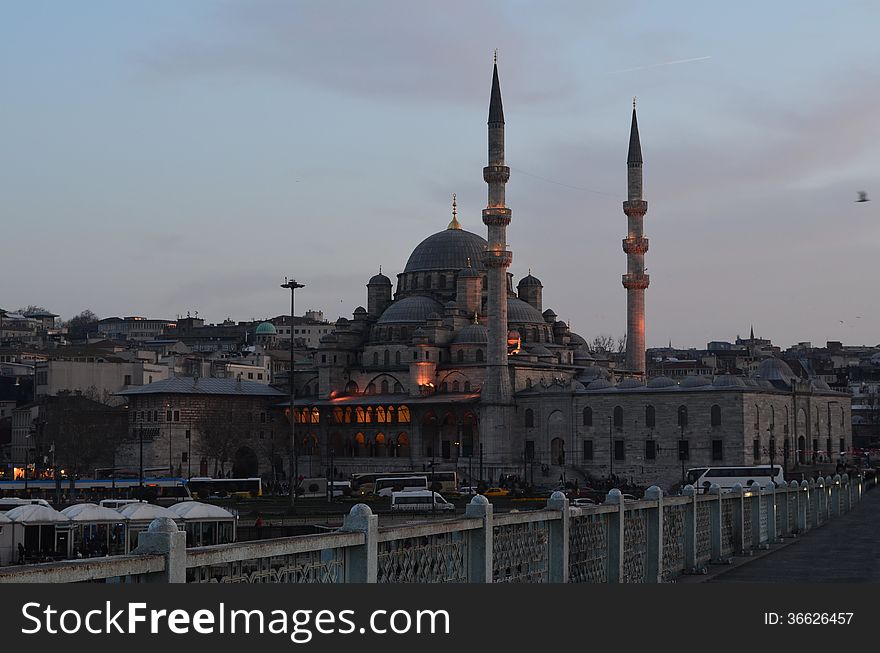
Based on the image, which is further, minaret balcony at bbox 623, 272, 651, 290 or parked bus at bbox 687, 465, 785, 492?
minaret balcony at bbox 623, 272, 651, 290

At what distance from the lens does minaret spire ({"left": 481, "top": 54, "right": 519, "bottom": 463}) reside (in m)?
74.8

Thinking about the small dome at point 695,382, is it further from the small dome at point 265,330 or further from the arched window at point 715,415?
the small dome at point 265,330

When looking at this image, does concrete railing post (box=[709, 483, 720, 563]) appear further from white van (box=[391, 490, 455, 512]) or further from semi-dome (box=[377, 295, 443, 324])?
semi-dome (box=[377, 295, 443, 324])

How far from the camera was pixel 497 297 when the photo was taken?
74.5m

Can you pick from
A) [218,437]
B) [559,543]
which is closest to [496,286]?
[218,437]

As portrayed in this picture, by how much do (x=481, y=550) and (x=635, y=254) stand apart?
7080cm

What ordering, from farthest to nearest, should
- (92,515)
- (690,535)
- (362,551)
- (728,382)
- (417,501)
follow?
(728,382) < (417,501) < (92,515) < (690,535) < (362,551)

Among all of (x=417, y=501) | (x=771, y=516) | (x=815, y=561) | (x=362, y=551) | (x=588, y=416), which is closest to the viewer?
(x=362, y=551)

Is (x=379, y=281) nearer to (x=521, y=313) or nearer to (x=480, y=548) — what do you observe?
(x=521, y=313)

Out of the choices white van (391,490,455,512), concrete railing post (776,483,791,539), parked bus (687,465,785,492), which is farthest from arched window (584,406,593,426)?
concrete railing post (776,483,791,539)

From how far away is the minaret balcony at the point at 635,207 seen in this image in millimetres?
83500

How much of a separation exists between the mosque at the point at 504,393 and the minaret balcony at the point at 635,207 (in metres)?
0.06

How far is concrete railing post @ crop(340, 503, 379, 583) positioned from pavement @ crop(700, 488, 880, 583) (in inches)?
420

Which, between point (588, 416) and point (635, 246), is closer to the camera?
point (588, 416)
